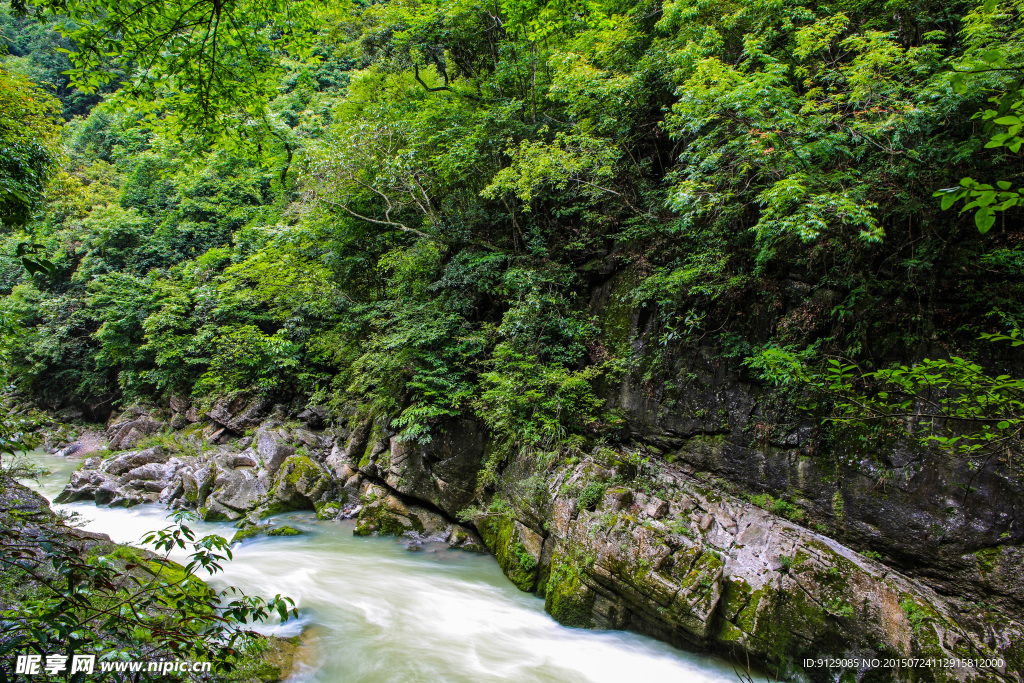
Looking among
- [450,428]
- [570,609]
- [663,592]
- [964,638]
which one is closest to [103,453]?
[450,428]

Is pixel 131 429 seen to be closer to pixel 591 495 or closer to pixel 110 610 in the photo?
pixel 591 495

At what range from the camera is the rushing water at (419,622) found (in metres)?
5.00

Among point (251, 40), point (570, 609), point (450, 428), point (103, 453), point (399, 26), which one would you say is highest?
point (399, 26)

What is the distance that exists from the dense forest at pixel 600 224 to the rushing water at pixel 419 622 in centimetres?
183

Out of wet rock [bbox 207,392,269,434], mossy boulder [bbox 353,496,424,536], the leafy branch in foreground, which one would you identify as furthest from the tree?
wet rock [bbox 207,392,269,434]

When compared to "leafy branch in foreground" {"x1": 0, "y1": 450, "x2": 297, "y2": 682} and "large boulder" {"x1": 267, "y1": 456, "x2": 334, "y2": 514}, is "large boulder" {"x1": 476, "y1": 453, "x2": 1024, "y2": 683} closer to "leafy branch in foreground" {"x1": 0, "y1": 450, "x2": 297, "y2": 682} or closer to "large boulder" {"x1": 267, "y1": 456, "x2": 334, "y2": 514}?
"leafy branch in foreground" {"x1": 0, "y1": 450, "x2": 297, "y2": 682}

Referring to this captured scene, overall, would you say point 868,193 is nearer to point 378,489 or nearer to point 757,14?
point 757,14

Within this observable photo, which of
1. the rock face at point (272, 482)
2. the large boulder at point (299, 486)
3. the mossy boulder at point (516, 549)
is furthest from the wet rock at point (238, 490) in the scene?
the mossy boulder at point (516, 549)

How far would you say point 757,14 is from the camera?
6914 mm

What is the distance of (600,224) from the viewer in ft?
29.3

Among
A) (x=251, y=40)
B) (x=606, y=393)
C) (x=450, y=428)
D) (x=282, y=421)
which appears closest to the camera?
(x=251, y=40)

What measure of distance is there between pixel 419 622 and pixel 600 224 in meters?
7.12

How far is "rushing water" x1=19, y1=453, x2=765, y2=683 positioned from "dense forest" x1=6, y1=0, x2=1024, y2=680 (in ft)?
6.01

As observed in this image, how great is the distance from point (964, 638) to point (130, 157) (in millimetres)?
26739
